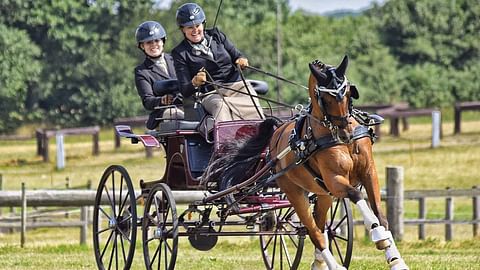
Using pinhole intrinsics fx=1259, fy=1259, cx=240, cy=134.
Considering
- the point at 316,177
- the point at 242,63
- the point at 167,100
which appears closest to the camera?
the point at 316,177

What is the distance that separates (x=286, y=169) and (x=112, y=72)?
28.2 meters

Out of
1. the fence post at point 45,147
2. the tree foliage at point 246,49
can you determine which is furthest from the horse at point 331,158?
the fence post at point 45,147

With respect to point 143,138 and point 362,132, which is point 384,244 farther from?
point 143,138

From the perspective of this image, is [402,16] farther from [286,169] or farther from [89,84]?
[286,169]

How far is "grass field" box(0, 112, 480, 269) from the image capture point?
12.8m

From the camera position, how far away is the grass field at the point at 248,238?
42.0 ft

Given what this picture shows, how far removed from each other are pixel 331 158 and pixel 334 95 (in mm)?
453

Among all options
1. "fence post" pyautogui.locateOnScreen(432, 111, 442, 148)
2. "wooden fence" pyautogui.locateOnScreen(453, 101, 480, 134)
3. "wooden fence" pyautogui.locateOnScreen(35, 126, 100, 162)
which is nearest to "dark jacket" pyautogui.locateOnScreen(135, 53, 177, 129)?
"wooden fence" pyautogui.locateOnScreen(35, 126, 100, 162)

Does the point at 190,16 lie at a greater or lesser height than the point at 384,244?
greater

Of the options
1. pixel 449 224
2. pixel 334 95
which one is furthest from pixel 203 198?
pixel 449 224

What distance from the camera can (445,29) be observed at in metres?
50.8

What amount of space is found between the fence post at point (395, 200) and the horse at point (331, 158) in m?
6.19

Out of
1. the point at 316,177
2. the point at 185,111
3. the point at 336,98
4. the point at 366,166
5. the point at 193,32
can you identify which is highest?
the point at 193,32

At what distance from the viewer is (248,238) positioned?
17094mm
